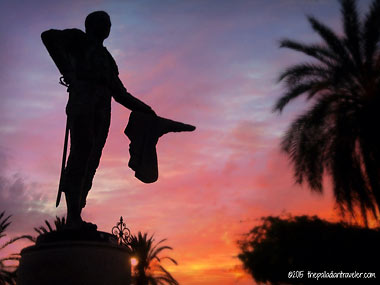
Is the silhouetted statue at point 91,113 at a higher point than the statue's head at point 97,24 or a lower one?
lower

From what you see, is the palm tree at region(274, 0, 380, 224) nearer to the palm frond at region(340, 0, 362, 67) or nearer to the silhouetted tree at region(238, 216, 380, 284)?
the palm frond at region(340, 0, 362, 67)

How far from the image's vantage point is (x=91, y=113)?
565 centimetres

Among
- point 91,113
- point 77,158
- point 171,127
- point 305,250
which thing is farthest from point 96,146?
point 305,250

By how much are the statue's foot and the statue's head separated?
4.90 feet

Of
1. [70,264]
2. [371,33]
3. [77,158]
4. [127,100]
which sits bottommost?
[70,264]

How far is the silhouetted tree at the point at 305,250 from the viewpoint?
1958 cm

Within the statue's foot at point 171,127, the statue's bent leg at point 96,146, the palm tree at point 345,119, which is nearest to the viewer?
the statue's bent leg at point 96,146

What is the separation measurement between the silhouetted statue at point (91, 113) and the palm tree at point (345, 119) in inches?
410

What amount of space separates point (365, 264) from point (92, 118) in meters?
17.4

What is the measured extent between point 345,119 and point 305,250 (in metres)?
8.55

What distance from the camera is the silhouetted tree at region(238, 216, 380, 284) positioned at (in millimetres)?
19578

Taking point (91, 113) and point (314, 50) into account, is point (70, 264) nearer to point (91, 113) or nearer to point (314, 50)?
point (91, 113)

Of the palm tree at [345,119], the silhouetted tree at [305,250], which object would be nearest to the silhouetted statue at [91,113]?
the palm tree at [345,119]

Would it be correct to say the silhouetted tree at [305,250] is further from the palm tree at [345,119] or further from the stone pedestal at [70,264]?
the stone pedestal at [70,264]
